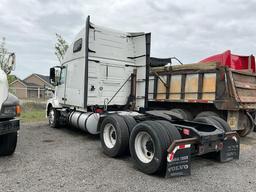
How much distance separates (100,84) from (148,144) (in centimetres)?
347

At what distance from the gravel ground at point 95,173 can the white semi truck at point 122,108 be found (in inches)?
10.2

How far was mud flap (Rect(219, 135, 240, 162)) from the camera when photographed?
494cm

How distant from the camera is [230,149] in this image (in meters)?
5.04

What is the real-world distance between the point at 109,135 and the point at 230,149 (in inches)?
106

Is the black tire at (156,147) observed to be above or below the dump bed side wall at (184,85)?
below

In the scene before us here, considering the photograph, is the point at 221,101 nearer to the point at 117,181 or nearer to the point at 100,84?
the point at 100,84

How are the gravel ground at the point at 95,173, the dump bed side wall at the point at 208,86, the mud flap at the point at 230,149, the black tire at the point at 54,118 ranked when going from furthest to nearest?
the black tire at the point at 54,118 → the dump bed side wall at the point at 208,86 → the mud flap at the point at 230,149 → the gravel ground at the point at 95,173

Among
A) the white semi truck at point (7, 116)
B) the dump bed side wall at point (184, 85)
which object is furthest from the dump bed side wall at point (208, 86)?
the white semi truck at point (7, 116)

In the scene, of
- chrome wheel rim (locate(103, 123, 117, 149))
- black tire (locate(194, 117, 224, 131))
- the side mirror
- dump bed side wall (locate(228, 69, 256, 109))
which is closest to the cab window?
the side mirror

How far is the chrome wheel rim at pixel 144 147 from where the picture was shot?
453cm

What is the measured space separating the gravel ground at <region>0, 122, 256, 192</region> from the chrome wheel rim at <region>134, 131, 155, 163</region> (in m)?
0.30

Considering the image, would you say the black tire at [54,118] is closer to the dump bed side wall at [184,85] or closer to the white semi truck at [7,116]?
the dump bed side wall at [184,85]

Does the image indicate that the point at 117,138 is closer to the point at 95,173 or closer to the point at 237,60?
the point at 95,173

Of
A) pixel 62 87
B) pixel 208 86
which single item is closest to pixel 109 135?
pixel 208 86
